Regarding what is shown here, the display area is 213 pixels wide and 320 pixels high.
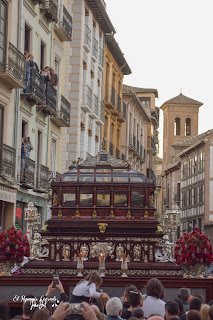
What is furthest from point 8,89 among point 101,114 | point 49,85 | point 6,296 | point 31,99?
point 101,114

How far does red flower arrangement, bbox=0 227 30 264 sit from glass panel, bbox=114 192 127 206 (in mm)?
3129

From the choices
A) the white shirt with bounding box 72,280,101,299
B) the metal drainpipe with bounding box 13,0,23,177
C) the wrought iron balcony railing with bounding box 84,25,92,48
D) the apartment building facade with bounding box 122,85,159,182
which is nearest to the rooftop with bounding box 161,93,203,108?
the apartment building facade with bounding box 122,85,159,182

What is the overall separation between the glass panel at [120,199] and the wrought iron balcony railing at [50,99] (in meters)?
9.53

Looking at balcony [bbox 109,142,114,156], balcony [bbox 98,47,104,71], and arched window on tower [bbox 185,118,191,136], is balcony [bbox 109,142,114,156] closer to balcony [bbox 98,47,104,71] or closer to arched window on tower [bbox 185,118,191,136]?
balcony [bbox 98,47,104,71]

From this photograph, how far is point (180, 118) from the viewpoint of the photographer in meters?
101

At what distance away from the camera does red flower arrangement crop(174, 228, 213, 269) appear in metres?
18.1

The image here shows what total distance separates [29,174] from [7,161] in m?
2.71

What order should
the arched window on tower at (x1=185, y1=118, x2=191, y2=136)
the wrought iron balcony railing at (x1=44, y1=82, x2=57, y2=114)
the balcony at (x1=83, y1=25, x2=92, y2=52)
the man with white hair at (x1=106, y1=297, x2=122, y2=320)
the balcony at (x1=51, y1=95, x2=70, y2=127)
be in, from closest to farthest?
the man with white hair at (x1=106, y1=297, x2=122, y2=320)
the wrought iron balcony railing at (x1=44, y1=82, x2=57, y2=114)
the balcony at (x1=51, y1=95, x2=70, y2=127)
the balcony at (x1=83, y1=25, x2=92, y2=52)
the arched window on tower at (x1=185, y1=118, x2=191, y2=136)

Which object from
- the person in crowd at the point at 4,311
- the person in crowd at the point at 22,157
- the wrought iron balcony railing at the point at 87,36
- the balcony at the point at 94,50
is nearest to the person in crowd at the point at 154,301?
the person in crowd at the point at 4,311

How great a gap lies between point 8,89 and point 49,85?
4.77 m

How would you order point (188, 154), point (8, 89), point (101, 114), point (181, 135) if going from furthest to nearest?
point (181, 135), point (188, 154), point (101, 114), point (8, 89)

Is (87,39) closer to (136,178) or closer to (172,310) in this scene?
(136,178)

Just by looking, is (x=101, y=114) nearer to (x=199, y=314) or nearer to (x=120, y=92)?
(x=120, y=92)

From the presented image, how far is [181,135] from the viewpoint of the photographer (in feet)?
335
